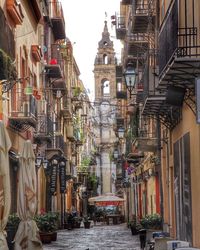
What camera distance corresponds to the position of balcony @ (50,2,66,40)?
4375cm

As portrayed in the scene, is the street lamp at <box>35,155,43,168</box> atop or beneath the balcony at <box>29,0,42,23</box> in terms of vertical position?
beneath

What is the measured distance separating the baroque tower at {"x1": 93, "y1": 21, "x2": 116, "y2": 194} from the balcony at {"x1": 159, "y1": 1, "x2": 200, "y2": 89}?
72963mm

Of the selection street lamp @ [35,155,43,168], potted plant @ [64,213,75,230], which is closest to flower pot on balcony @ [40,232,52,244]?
street lamp @ [35,155,43,168]

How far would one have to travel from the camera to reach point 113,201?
6238 centimetres

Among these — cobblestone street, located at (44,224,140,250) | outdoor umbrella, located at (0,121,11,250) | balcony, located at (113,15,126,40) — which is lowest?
cobblestone street, located at (44,224,140,250)

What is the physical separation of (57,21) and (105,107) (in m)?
72.8

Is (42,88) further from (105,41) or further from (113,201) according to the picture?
(105,41)

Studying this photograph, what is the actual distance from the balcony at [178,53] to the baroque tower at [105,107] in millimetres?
72963

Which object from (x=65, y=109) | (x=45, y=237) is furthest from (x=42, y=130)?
(x=65, y=109)

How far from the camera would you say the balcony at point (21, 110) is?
24.5 m

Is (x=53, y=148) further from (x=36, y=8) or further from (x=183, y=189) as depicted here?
(x=183, y=189)

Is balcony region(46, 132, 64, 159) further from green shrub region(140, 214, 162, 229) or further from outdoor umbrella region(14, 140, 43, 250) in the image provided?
outdoor umbrella region(14, 140, 43, 250)

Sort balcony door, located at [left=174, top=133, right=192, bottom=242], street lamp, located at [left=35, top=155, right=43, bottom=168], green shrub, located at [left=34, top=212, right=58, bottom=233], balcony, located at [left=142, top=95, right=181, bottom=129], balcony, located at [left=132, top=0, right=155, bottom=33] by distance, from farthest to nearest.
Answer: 1. street lamp, located at [left=35, top=155, right=43, bottom=168]
2. balcony, located at [left=132, top=0, right=155, bottom=33]
3. green shrub, located at [left=34, top=212, right=58, bottom=233]
4. balcony, located at [left=142, top=95, right=181, bottom=129]
5. balcony door, located at [left=174, top=133, right=192, bottom=242]

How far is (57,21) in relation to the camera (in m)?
43.9
